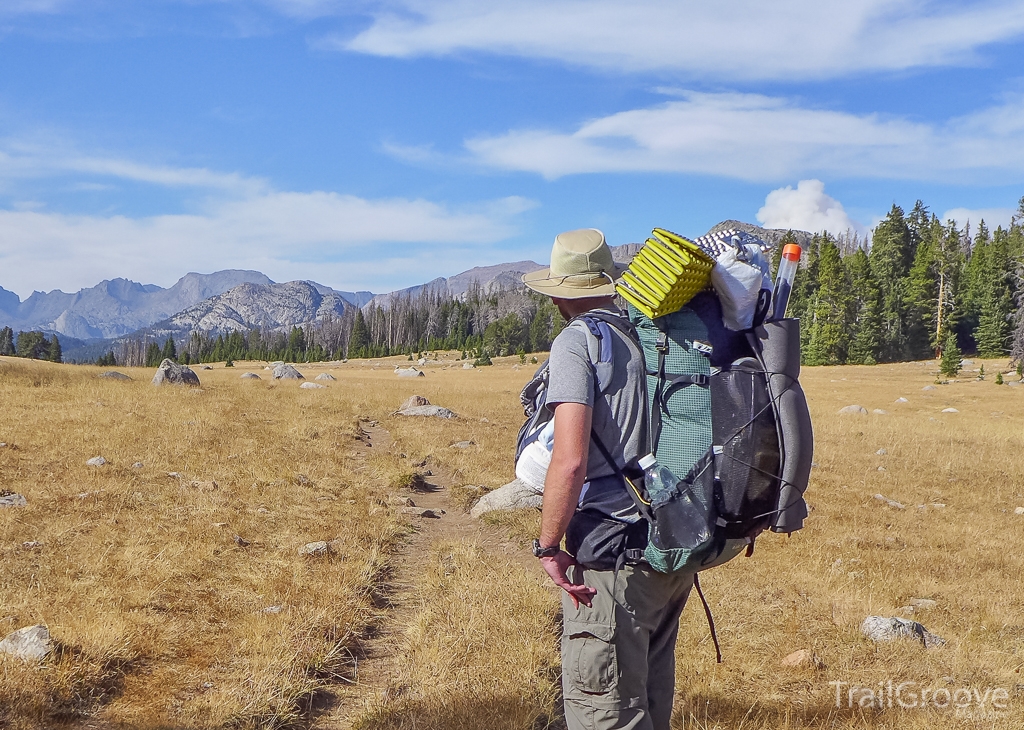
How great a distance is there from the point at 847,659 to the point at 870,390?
3867cm

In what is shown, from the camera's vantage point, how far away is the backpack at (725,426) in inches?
122

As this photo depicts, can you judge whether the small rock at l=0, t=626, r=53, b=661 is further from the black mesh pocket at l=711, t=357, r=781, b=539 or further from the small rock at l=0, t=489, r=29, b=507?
the black mesh pocket at l=711, t=357, r=781, b=539

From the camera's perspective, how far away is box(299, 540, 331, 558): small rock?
7.80 m

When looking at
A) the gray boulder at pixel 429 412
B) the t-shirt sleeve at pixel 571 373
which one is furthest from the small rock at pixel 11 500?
the gray boulder at pixel 429 412

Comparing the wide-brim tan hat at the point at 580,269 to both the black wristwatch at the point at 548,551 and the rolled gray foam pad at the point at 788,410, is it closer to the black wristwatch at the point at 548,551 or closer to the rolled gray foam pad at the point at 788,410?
the rolled gray foam pad at the point at 788,410

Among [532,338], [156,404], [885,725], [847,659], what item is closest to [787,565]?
[847,659]

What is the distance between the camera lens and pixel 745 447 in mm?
3084

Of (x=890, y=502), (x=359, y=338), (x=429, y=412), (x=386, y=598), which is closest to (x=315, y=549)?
(x=386, y=598)

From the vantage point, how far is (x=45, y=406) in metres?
17.6

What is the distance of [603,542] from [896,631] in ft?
14.0

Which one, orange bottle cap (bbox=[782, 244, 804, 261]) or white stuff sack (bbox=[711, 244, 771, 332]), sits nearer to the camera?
white stuff sack (bbox=[711, 244, 771, 332])

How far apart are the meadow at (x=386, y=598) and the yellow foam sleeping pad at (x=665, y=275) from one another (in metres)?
3.05

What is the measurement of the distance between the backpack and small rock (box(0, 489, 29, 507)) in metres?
8.64

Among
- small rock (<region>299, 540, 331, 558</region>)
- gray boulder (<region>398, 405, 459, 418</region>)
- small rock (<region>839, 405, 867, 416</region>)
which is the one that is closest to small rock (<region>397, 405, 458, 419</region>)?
gray boulder (<region>398, 405, 459, 418</region>)
